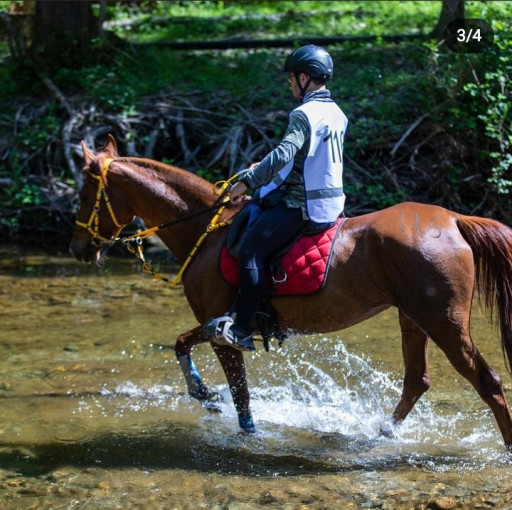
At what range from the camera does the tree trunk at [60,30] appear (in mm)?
14133

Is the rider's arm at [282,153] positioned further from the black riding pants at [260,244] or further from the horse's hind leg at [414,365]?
the horse's hind leg at [414,365]

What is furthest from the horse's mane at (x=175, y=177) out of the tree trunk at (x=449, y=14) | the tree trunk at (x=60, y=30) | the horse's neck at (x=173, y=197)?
the tree trunk at (x=60, y=30)

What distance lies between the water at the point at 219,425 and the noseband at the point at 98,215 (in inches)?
56.9

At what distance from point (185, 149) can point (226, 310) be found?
6971 millimetres

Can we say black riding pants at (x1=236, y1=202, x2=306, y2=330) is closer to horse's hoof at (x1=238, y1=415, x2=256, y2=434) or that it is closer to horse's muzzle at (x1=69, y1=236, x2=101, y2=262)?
horse's hoof at (x1=238, y1=415, x2=256, y2=434)

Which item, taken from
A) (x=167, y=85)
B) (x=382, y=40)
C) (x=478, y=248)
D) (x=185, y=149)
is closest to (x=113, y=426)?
(x=478, y=248)

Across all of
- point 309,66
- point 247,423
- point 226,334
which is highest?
point 309,66

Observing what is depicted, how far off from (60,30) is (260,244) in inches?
389

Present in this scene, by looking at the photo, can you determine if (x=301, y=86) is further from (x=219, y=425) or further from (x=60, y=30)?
(x=60, y=30)

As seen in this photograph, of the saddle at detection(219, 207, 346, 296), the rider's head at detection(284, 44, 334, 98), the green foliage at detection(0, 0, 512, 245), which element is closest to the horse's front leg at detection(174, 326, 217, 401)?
the saddle at detection(219, 207, 346, 296)

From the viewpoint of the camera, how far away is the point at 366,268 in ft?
18.5

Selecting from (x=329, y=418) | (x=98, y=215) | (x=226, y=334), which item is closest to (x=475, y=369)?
(x=329, y=418)

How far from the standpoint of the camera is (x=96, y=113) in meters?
13.1

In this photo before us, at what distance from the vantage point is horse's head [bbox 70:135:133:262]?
20.9 feet
